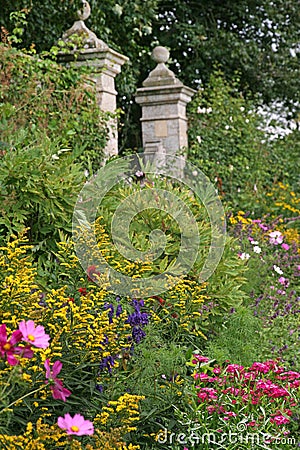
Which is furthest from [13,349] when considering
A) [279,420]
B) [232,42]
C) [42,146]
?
[232,42]

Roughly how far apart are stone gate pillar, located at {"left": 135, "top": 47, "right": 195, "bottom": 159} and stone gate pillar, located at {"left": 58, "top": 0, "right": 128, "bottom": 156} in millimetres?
1396

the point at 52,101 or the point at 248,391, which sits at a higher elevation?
the point at 52,101

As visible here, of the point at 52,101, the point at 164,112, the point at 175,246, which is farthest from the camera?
the point at 164,112

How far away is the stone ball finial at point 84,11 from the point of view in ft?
25.7

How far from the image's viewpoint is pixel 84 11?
26.0 feet

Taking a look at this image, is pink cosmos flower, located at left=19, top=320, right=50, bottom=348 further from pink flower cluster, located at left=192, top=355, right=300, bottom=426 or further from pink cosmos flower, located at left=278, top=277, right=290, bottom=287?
pink cosmos flower, located at left=278, top=277, right=290, bottom=287

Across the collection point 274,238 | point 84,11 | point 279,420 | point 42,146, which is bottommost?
point 279,420

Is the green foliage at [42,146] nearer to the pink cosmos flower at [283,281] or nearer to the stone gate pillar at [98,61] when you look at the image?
the stone gate pillar at [98,61]

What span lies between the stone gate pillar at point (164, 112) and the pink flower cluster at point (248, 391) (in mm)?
5548

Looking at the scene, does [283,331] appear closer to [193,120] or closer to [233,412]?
[233,412]

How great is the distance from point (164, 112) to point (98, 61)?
179cm

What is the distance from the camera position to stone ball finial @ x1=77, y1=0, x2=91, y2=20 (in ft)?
25.7

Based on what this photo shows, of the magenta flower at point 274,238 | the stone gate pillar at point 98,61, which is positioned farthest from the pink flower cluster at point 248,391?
the stone gate pillar at point 98,61

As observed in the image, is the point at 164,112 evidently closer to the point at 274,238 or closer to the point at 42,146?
the point at 274,238
